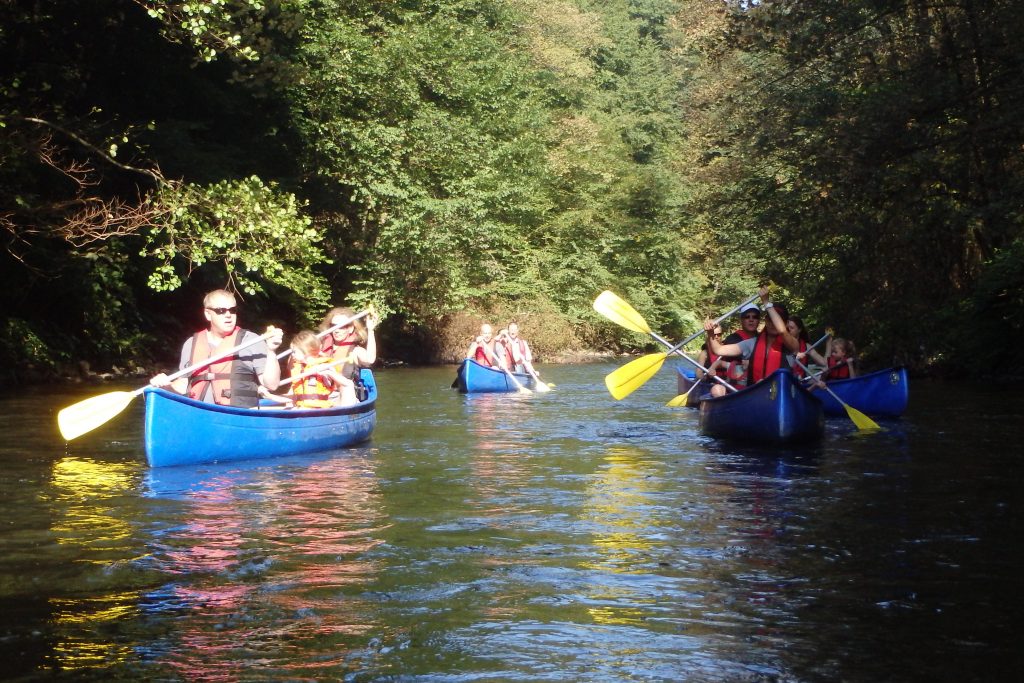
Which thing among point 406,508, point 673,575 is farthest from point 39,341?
point 673,575

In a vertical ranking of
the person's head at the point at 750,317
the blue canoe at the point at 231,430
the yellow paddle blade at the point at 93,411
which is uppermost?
the person's head at the point at 750,317

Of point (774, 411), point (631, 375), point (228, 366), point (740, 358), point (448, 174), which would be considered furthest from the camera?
point (448, 174)

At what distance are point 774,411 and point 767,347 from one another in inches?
33.2

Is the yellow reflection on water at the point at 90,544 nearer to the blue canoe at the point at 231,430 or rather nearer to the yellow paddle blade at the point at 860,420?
the blue canoe at the point at 231,430

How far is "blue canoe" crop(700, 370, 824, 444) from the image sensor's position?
37.5 ft

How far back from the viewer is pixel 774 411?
1151 centimetres

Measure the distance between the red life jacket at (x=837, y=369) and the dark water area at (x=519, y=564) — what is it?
14.2 ft

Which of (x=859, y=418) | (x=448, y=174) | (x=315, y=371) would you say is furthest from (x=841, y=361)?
(x=448, y=174)

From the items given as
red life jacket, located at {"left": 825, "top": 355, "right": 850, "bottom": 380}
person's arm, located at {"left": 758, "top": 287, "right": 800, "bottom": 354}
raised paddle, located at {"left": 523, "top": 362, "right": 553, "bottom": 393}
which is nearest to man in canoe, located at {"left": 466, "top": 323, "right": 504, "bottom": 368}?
raised paddle, located at {"left": 523, "top": 362, "right": 553, "bottom": 393}

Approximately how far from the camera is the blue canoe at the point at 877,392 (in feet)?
47.5

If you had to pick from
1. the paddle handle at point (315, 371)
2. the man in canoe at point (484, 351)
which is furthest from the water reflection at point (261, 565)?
the man in canoe at point (484, 351)

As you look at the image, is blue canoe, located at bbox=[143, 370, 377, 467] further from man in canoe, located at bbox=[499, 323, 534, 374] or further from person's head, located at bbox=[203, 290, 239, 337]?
man in canoe, located at bbox=[499, 323, 534, 374]

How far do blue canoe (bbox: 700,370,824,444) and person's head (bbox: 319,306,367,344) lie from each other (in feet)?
11.9

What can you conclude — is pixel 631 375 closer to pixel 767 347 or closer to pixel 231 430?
pixel 767 347
